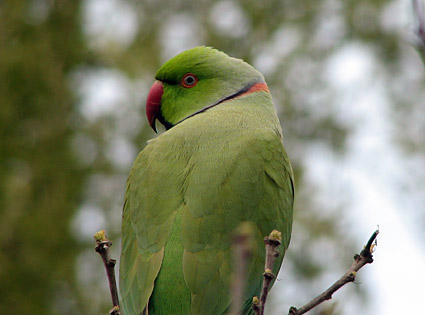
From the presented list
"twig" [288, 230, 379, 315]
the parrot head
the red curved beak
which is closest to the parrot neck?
the parrot head

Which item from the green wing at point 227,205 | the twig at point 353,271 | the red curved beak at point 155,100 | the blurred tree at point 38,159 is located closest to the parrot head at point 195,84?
the red curved beak at point 155,100

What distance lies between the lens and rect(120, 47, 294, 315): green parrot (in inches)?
108

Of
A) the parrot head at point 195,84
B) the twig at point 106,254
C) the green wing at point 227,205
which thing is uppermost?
the parrot head at point 195,84

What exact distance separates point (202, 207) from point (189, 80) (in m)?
1.31

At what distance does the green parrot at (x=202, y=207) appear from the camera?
2738 mm

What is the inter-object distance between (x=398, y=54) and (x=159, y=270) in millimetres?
7814

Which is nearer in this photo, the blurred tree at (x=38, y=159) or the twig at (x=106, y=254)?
the twig at (x=106, y=254)

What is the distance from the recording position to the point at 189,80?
391cm

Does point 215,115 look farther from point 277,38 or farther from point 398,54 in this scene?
point 398,54

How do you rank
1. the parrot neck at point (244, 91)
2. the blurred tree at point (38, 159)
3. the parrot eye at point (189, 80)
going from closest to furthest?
the parrot neck at point (244, 91) < the parrot eye at point (189, 80) < the blurred tree at point (38, 159)

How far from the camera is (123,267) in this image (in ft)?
10.3

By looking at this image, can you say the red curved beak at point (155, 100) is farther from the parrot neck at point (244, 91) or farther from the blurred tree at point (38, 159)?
the blurred tree at point (38, 159)

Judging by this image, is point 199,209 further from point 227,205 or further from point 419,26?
point 419,26

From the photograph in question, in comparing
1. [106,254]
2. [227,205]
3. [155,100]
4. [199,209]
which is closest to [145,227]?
[199,209]
